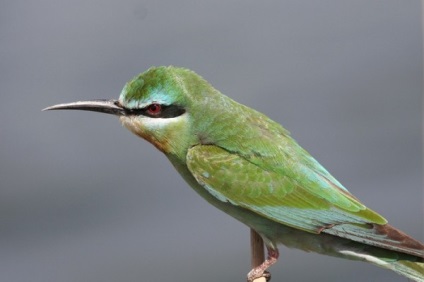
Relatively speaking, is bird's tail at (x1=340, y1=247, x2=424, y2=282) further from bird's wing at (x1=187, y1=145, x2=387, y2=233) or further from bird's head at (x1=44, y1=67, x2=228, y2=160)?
bird's head at (x1=44, y1=67, x2=228, y2=160)

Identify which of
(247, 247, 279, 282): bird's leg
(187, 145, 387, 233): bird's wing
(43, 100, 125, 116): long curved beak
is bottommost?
(247, 247, 279, 282): bird's leg

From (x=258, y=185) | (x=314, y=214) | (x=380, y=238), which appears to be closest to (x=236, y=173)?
(x=258, y=185)

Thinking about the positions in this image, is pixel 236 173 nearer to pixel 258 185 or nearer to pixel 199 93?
pixel 258 185

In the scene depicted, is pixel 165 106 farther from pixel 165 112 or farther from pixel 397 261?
pixel 397 261

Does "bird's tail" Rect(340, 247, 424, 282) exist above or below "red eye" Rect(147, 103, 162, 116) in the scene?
below

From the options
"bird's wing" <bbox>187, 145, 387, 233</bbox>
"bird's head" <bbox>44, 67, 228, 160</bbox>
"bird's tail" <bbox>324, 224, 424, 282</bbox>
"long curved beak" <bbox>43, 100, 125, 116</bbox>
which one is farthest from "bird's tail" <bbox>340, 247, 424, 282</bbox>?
"long curved beak" <bbox>43, 100, 125, 116</bbox>

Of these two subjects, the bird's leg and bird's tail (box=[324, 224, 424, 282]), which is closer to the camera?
bird's tail (box=[324, 224, 424, 282])

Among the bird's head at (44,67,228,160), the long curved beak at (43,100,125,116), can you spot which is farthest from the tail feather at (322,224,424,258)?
the long curved beak at (43,100,125,116)
